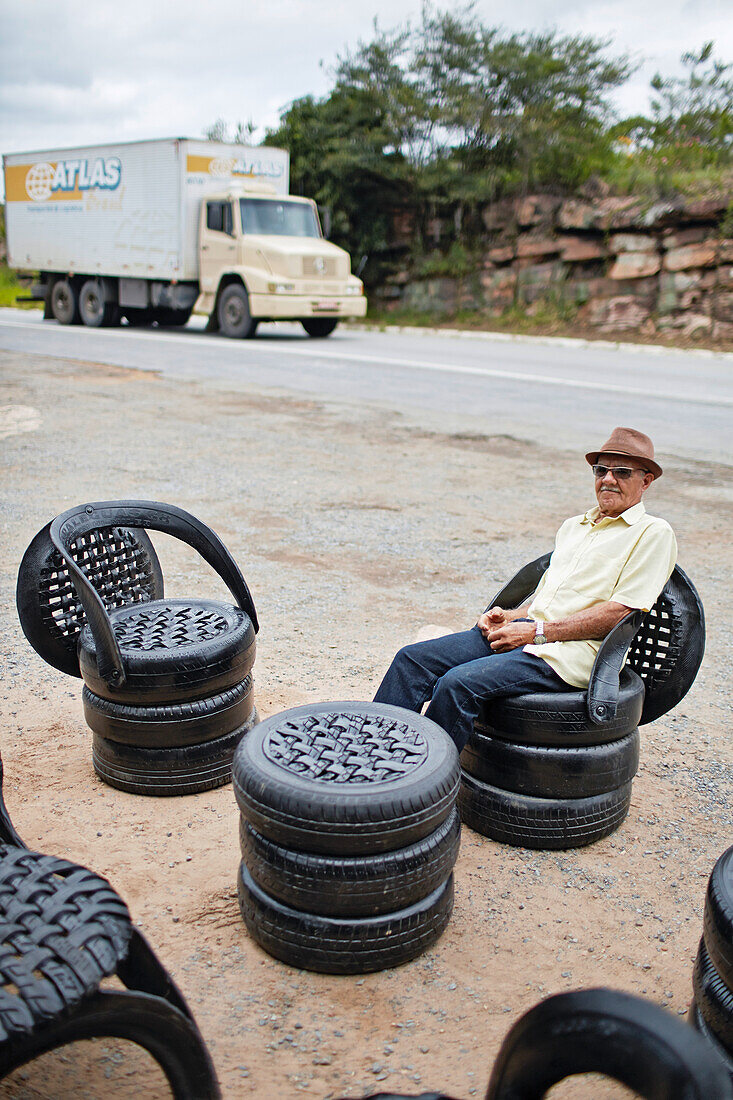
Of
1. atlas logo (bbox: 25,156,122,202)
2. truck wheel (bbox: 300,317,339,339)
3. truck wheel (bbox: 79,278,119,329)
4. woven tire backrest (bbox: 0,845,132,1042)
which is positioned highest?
atlas logo (bbox: 25,156,122,202)

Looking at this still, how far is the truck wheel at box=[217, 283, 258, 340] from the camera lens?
18828 mm

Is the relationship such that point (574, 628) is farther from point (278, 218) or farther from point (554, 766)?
point (278, 218)

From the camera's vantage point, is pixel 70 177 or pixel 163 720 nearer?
pixel 163 720

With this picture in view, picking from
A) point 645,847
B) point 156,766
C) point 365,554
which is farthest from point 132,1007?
point 365,554

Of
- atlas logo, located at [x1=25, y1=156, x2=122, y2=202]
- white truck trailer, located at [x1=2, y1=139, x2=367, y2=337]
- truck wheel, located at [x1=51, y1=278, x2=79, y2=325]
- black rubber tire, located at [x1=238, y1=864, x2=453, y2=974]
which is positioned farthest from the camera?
truck wheel, located at [x1=51, y1=278, x2=79, y2=325]

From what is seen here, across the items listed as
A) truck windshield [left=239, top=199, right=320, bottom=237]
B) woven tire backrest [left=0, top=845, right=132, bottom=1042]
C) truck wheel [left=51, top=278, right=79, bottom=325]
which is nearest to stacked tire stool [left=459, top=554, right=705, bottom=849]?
woven tire backrest [left=0, top=845, right=132, bottom=1042]

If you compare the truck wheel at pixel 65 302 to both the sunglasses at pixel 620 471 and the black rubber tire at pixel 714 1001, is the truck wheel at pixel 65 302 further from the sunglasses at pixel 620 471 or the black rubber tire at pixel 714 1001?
the black rubber tire at pixel 714 1001

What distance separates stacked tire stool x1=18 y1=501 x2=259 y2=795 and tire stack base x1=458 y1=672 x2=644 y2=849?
0.89 metres

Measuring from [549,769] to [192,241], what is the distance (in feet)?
61.8

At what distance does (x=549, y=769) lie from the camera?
2840mm

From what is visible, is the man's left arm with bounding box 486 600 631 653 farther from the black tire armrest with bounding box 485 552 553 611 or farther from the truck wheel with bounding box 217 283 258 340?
the truck wheel with bounding box 217 283 258 340

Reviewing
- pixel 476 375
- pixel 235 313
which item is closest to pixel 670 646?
pixel 476 375

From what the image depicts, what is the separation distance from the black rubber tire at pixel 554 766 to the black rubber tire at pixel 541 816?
0.03 metres

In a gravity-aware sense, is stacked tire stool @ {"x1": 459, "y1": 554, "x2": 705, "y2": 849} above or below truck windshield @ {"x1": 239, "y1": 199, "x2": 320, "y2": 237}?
below
